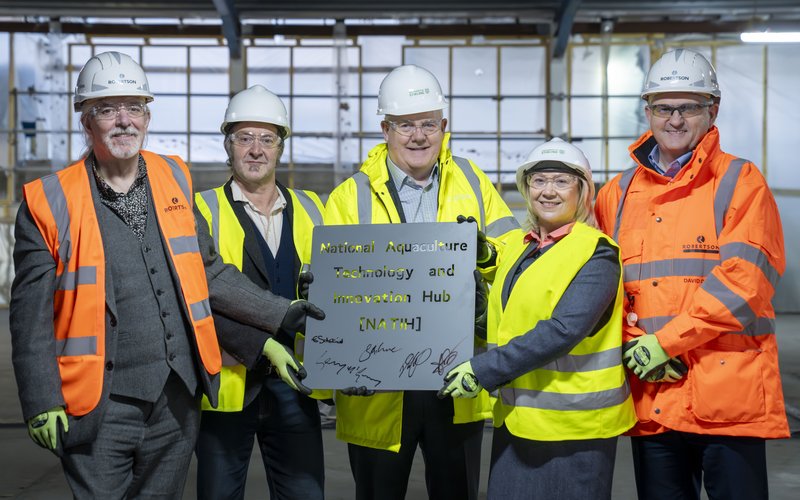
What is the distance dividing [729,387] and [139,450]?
195cm

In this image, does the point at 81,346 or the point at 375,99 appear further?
the point at 375,99

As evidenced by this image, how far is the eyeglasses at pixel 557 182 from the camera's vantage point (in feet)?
9.23

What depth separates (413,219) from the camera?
3326 mm

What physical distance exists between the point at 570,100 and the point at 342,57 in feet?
14.0

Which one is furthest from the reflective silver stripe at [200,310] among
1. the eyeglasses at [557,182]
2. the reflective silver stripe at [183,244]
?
the eyeglasses at [557,182]

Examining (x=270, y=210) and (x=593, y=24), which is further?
(x=593, y=24)

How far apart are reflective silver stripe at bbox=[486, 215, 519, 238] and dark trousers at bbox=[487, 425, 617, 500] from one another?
2.91 ft

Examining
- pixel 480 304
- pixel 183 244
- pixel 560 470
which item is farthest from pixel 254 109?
pixel 560 470

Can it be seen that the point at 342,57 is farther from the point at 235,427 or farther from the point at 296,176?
the point at 235,427

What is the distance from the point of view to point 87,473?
2658 mm

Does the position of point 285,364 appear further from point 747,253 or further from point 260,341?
point 747,253

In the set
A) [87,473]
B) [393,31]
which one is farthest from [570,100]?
[87,473]

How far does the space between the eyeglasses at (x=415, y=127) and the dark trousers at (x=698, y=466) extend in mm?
1380

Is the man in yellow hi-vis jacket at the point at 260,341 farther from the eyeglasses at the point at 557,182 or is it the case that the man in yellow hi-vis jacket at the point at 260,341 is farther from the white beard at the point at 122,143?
the eyeglasses at the point at 557,182
